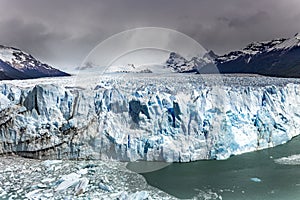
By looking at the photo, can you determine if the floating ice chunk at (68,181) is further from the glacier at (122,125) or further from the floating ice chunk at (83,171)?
the glacier at (122,125)

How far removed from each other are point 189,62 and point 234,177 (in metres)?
41.8

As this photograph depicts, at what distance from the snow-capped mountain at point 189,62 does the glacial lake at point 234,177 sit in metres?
16.5

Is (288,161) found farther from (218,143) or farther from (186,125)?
(186,125)

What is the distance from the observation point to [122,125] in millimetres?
9984

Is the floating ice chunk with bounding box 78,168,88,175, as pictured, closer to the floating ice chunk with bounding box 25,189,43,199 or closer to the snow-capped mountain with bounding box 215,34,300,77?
the floating ice chunk with bounding box 25,189,43,199

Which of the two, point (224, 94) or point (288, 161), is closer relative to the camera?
point (288, 161)

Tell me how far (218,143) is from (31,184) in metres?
5.28

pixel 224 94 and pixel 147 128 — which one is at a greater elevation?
pixel 224 94

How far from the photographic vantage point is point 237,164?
943 centimetres

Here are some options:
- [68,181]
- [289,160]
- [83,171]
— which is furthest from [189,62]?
[68,181]

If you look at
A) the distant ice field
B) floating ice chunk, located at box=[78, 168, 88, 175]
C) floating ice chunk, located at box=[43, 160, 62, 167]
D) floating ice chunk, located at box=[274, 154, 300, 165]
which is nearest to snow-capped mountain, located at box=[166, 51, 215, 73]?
the distant ice field

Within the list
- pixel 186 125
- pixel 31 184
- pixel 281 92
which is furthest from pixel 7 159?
pixel 281 92

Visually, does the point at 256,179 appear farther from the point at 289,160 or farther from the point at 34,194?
Result: the point at 34,194

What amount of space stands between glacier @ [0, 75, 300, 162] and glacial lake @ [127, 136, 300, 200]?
489mm
